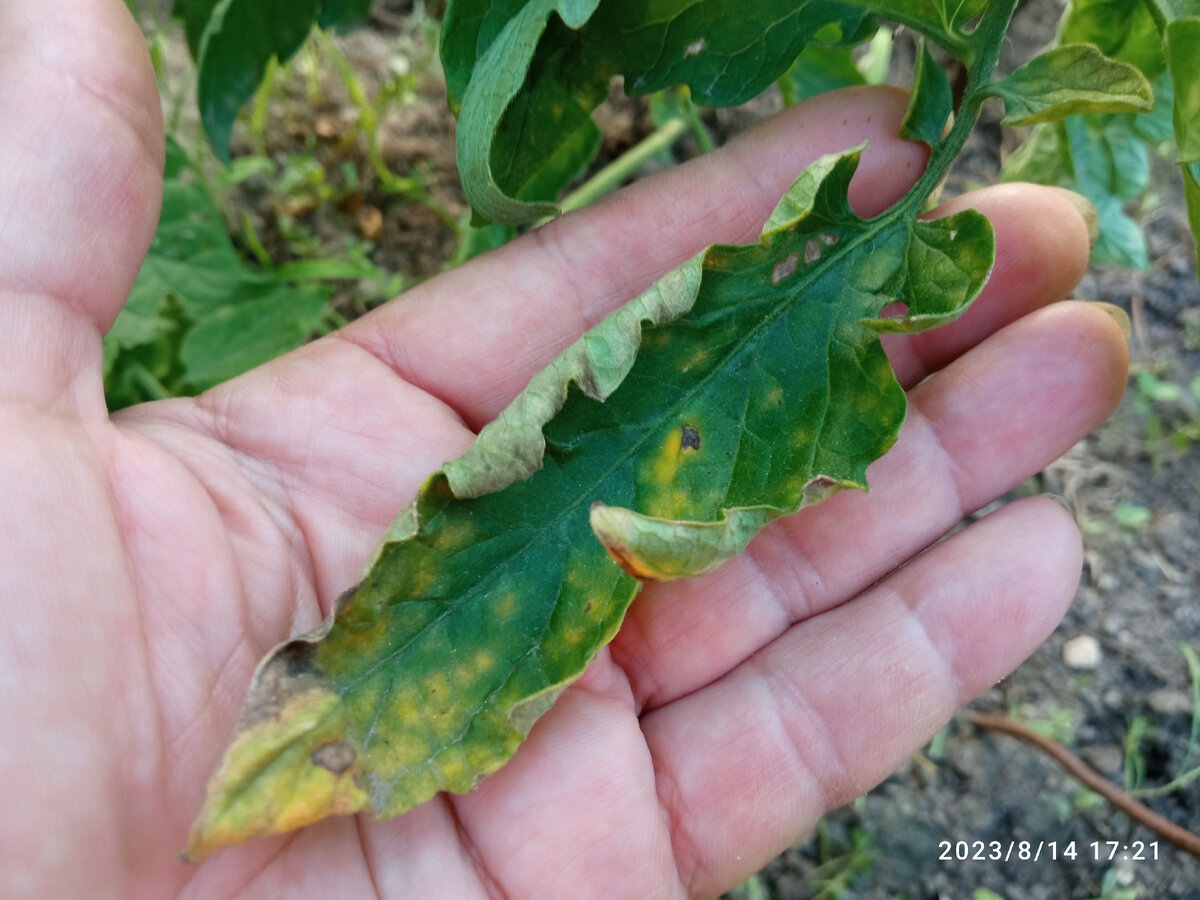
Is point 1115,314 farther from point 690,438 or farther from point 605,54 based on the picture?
point 605,54

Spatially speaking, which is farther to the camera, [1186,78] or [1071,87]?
[1071,87]

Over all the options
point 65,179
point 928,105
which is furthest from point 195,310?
point 928,105

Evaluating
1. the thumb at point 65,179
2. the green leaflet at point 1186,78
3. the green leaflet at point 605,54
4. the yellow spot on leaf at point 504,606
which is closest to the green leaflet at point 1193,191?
the green leaflet at point 1186,78

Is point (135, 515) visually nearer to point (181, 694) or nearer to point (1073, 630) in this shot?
point (181, 694)

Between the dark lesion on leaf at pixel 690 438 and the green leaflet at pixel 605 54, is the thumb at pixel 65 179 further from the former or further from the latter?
the dark lesion on leaf at pixel 690 438

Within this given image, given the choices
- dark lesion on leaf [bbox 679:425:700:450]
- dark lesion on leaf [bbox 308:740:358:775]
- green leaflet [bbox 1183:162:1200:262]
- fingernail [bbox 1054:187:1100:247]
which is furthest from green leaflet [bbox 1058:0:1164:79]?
dark lesion on leaf [bbox 308:740:358:775]

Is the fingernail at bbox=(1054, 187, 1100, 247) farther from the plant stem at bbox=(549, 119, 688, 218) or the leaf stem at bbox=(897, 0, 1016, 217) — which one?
the plant stem at bbox=(549, 119, 688, 218)
